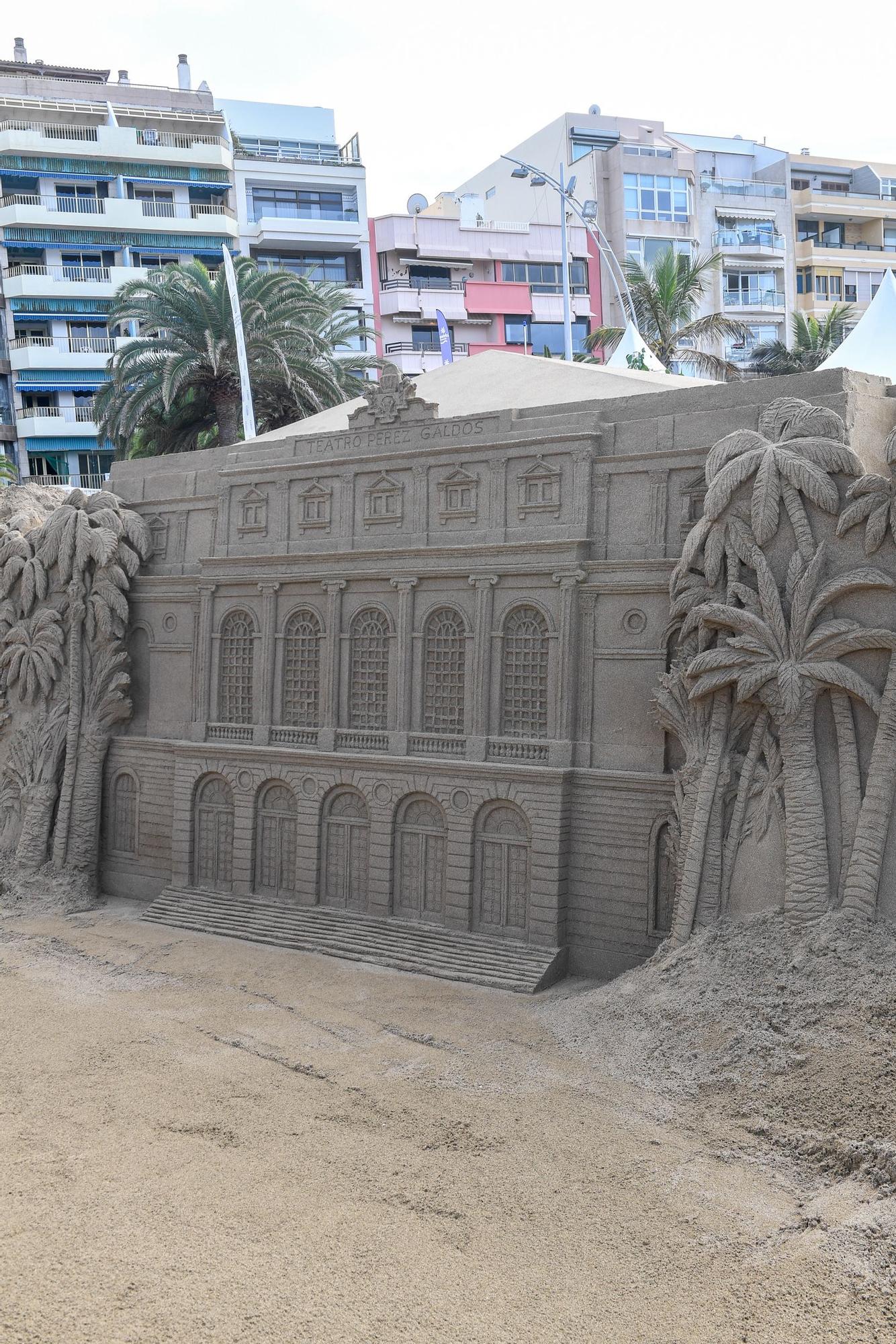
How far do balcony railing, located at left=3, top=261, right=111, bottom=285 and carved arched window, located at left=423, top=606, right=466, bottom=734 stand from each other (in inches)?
1568

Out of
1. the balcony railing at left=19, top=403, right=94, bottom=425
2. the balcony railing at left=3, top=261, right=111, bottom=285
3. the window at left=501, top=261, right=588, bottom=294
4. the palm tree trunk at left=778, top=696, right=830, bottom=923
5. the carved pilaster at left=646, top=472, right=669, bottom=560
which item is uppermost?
the window at left=501, top=261, right=588, bottom=294

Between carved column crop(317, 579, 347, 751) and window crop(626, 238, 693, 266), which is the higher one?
window crop(626, 238, 693, 266)

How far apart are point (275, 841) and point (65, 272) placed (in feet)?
131

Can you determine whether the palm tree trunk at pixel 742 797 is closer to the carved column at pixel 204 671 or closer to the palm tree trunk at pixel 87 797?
the carved column at pixel 204 671

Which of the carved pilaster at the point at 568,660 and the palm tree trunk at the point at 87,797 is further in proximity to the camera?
the palm tree trunk at the point at 87,797

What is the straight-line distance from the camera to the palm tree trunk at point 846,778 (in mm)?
18672

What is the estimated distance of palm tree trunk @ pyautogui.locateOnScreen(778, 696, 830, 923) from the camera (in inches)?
741

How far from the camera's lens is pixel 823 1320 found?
12523 mm

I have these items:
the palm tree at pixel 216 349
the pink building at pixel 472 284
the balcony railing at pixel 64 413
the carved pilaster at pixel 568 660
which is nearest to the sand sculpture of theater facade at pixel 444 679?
the carved pilaster at pixel 568 660

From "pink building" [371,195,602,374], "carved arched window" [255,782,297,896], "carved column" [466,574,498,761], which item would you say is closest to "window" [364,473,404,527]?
"carved column" [466,574,498,761]

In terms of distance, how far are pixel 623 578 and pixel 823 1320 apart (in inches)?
524

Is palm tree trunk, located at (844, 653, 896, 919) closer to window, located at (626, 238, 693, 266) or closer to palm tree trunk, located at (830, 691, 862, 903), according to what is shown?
palm tree trunk, located at (830, 691, 862, 903)

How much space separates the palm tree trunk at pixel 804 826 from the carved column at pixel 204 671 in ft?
48.0

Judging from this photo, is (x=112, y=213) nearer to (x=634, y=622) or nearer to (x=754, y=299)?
(x=754, y=299)
